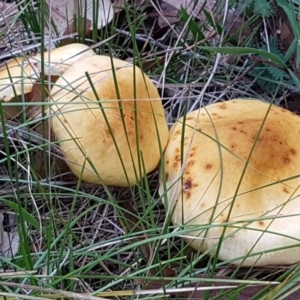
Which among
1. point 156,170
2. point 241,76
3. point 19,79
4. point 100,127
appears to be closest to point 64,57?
point 19,79

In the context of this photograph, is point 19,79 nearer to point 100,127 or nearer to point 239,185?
point 100,127

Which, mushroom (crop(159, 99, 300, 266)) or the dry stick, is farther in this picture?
the dry stick

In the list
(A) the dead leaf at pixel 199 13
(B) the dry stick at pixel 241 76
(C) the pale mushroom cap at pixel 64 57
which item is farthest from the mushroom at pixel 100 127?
(A) the dead leaf at pixel 199 13

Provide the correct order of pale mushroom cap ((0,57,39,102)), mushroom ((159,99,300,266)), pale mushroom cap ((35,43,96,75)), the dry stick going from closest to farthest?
mushroom ((159,99,300,266)) < pale mushroom cap ((0,57,39,102)) < pale mushroom cap ((35,43,96,75)) < the dry stick

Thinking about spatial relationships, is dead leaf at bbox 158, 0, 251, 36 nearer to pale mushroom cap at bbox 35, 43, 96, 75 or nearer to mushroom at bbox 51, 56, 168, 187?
pale mushroom cap at bbox 35, 43, 96, 75

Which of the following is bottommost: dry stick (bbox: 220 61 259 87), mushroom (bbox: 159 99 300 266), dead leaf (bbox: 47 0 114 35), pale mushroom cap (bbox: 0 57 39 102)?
mushroom (bbox: 159 99 300 266)

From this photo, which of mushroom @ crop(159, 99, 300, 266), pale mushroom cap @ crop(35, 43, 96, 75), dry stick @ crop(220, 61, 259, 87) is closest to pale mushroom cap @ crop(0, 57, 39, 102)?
pale mushroom cap @ crop(35, 43, 96, 75)
